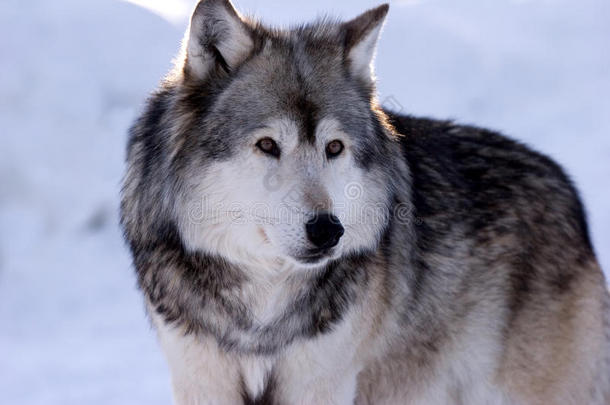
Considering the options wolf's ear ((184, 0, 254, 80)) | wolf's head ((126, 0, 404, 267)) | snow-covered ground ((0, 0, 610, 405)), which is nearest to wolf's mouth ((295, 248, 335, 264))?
wolf's head ((126, 0, 404, 267))

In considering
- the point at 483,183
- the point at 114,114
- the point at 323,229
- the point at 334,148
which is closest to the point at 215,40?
the point at 334,148

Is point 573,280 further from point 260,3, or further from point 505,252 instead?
point 260,3

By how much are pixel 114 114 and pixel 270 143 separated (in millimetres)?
4418

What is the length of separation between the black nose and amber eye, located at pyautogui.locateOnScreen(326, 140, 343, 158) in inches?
12.7

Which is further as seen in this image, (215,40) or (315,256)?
(215,40)

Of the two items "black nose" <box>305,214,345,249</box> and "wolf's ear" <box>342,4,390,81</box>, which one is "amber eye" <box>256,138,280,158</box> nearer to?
"black nose" <box>305,214,345,249</box>

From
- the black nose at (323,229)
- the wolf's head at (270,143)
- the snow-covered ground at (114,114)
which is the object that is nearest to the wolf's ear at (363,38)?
the wolf's head at (270,143)

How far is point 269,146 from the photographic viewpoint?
9.61 ft

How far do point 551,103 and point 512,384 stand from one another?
5.14 m

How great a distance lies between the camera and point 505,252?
3650mm

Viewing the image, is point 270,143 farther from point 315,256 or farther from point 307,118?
point 315,256

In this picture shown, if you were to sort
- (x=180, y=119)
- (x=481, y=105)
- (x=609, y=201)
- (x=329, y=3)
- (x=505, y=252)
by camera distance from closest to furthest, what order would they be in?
(x=180, y=119) < (x=505, y=252) < (x=609, y=201) < (x=481, y=105) < (x=329, y=3)

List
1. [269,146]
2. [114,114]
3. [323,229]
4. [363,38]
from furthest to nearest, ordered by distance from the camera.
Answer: [114,114] < [363,38] < [269,146] < [323,229]

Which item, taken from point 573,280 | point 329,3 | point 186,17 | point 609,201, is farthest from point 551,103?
point 573,280
